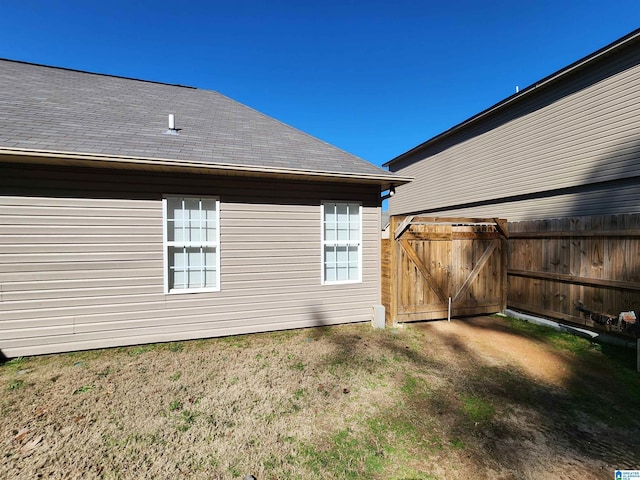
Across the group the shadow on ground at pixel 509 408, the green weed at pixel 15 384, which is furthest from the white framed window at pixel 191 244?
the shadow on ground at pixel 509 408

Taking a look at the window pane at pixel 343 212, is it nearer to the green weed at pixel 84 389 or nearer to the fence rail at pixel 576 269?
the fence rail at pixel 576 269

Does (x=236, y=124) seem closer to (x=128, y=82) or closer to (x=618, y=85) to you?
(x=128, y=82)

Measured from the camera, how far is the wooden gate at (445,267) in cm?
604

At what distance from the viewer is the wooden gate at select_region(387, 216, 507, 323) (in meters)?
6.04

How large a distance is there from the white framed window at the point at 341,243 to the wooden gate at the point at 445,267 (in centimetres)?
80

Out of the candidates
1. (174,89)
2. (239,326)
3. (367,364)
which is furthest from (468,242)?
(174,89)

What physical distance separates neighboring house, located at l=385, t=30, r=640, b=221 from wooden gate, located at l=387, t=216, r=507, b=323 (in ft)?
10.1

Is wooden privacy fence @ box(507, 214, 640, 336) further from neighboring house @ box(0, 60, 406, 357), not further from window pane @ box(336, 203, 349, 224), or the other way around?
window pane @ box(336, 203, 349, 224)

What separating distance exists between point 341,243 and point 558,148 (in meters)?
7.48

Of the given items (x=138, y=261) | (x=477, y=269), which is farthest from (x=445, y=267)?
(x=138, y=261)

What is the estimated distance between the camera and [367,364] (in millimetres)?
4293

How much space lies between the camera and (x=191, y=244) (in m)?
5.24

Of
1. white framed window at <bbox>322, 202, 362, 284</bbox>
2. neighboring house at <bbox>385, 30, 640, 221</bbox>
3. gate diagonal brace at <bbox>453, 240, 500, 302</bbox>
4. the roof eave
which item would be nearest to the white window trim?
Result: white framed window at <bbox>322, 202, 362, 284</bbox>

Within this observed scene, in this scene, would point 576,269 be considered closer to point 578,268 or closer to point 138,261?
point 578,268
